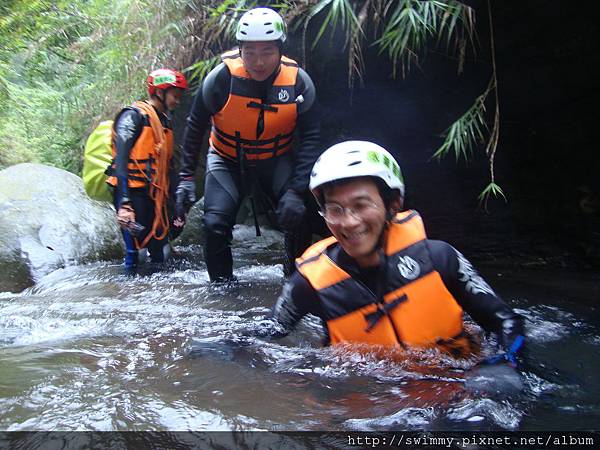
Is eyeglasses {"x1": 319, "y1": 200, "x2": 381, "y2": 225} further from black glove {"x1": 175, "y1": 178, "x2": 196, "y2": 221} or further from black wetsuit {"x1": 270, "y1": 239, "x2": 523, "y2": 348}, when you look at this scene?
black glove {"x1": 175, "y1": 178, "x2": 196, "y2": 221}

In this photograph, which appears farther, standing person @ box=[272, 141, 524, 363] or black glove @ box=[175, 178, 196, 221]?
black glove @ box=[175, 178, 196, 221]

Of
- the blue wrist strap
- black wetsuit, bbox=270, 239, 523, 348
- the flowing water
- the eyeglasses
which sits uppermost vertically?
the eyeglasses

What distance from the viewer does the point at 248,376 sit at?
84.6 inches

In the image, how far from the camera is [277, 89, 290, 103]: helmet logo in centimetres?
A: 365

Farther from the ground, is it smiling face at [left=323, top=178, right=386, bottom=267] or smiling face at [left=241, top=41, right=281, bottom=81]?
smiling face at [left=241, top=41, right=281, bottom=81]

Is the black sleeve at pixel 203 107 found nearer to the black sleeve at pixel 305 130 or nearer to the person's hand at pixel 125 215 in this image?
the black sleeve at pixel 305 130

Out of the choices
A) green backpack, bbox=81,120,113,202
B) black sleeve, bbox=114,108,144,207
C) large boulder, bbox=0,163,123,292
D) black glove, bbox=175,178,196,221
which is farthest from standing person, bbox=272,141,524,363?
large boulder, bbox=0,163,123,292

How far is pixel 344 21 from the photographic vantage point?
4121 millimetres

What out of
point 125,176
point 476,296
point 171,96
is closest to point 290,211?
point 125,176

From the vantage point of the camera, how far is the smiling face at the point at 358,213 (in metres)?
2.06

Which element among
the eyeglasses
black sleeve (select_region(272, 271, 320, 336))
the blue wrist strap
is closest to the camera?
the blue wrist strap

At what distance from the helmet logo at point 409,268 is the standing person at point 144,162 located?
112 inches

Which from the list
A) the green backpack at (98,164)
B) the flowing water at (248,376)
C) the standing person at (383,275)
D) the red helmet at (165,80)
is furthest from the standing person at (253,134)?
the standing person at (383,275)

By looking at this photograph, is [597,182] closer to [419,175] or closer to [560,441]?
[419,175]
